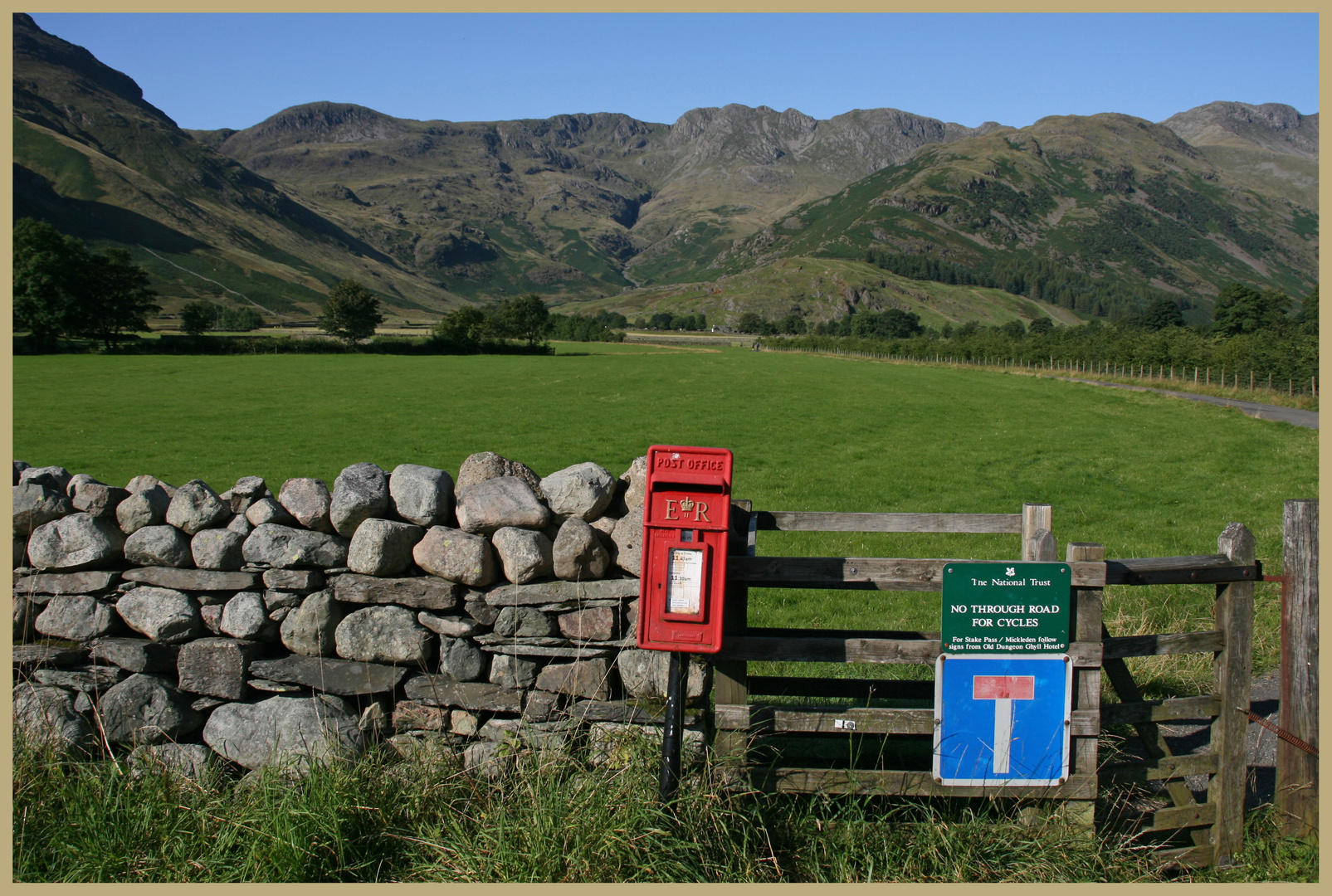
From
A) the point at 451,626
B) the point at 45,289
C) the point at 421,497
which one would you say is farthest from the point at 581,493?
the point at 45,289

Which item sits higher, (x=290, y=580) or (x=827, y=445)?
(x=827, y=445)

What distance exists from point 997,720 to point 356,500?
14.4 ft

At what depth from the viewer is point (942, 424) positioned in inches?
1250

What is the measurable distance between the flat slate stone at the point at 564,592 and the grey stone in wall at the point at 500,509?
0.50 metres

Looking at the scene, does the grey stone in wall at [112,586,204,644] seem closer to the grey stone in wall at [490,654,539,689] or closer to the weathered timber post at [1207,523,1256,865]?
the grey stone in wall at [490,654,539,689]

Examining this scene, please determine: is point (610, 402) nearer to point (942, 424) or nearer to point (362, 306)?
point (942, 424)

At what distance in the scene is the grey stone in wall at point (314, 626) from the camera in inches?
217

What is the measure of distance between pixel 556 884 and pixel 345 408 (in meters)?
35.0

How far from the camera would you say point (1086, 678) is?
4.36 metres

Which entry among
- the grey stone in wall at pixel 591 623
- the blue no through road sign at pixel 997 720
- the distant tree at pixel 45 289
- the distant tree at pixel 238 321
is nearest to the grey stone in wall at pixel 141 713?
the grey stone in wall at pixel 591 623

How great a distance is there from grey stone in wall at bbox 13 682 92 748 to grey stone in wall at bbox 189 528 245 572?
119 centimetres

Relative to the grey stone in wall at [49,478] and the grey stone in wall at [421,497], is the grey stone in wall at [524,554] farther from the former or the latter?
the grey stone in wall at [49,478]

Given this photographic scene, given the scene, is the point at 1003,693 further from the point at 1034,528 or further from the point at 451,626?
the point at 451,626

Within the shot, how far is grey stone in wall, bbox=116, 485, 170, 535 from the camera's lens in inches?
229
